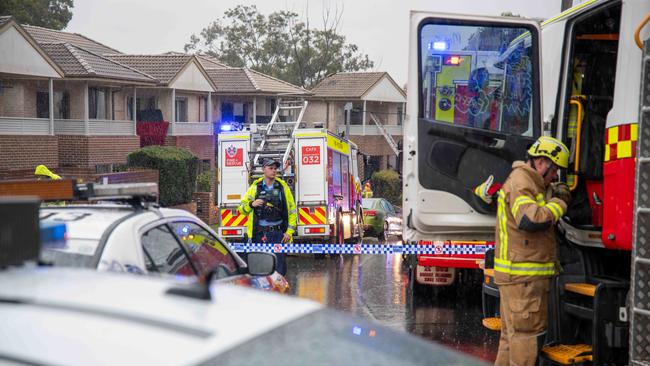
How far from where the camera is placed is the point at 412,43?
277 inches

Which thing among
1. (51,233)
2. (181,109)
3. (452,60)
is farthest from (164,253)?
(181,109)

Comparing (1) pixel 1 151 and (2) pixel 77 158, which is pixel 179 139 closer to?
(2) pixel 77 158

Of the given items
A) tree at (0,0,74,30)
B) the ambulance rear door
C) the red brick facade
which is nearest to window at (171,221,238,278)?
the ambulance rear door

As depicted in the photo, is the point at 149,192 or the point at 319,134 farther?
the point at 319,134

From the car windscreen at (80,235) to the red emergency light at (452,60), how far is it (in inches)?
129

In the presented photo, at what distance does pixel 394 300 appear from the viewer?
1235 centimetres

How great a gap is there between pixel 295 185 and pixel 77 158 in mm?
16423

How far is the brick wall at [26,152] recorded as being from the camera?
92.6ft

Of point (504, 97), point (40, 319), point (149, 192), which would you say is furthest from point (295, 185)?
point (40, 319)

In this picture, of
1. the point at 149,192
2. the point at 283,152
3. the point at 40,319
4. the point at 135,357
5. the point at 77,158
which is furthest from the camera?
the point at 77,158

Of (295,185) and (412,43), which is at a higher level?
(412,43)

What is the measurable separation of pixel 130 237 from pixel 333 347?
7.26 ft

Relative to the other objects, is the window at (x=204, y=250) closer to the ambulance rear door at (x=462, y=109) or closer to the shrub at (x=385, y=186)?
the ambulance rear door at (x=462, y=109)

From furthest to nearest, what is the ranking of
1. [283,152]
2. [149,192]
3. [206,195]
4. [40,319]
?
1. [206,195]
2. [283,152]
3. [149,192]
4. [40,319]
